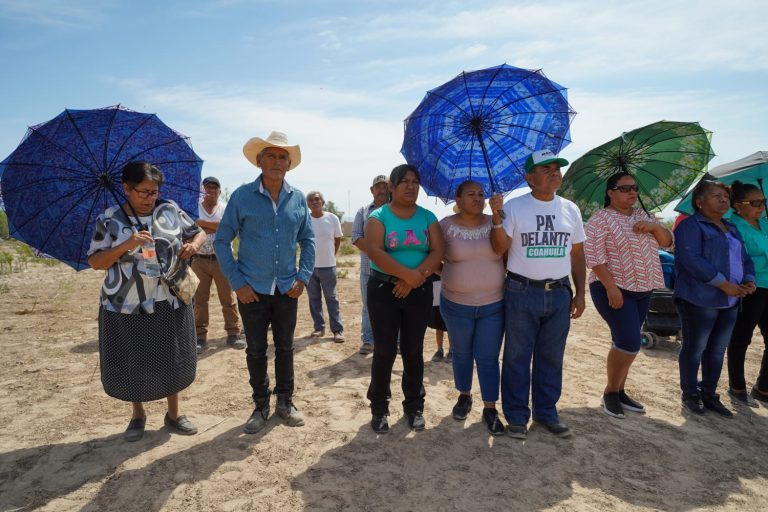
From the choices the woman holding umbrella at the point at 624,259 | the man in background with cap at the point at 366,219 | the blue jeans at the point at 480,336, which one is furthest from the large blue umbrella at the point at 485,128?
the man in background with cap at the point at 366,219

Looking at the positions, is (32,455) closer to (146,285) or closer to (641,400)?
(146,285)

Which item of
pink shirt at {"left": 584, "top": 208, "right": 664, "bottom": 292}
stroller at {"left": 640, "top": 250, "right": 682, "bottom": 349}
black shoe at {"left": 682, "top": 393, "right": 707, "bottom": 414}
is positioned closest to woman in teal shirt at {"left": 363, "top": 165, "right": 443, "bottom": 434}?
pink shirt at {"left": 584, "top": 208, "right": 664, "bottom": 292}

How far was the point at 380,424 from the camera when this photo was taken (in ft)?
12.3

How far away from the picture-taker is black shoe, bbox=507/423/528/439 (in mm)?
3619

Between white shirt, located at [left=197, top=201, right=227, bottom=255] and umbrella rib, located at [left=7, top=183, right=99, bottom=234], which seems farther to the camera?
white shirt, located at [left=197, top=201, right=227, bottom=255]

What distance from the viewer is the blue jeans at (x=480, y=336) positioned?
3623 mm

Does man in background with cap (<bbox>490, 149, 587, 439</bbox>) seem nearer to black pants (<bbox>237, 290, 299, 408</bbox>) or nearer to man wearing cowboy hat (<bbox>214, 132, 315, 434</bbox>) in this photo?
man wearing cowboy hat (<bbox>214, 132, 315, 434</bbox>)

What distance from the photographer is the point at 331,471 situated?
319 centimetres

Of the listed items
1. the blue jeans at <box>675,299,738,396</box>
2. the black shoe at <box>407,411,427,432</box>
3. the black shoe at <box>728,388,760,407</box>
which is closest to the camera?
the black shoe at <box>407,411,427,432</box>

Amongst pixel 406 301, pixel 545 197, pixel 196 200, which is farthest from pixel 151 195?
pixel 545 197

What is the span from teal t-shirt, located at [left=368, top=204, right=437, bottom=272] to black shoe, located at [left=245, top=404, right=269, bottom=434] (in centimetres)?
153

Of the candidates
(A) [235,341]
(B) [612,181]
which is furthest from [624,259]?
(A) [235,341]

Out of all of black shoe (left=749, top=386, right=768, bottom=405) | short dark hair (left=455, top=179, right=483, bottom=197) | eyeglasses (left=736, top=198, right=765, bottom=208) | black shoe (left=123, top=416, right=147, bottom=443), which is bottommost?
black shoe (left=749, top=386, right=768, bottom=405)

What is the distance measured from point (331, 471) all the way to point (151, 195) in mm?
2315
